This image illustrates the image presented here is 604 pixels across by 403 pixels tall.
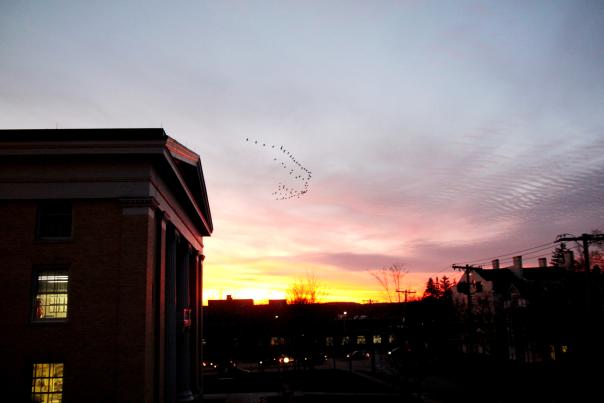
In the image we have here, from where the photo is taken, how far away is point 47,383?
66.9 feet

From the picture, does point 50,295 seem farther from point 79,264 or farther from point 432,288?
point 432,288

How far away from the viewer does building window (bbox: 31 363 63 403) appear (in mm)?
20266

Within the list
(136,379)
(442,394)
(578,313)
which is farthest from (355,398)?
(136,379)

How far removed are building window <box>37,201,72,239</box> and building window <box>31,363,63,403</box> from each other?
5.03m

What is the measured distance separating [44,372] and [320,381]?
3156cm

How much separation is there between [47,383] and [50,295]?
10.6 feet

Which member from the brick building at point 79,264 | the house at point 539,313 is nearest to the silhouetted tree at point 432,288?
the house at point 539,313

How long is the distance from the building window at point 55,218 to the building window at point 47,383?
16.5 feet

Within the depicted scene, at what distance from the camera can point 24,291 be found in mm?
20719

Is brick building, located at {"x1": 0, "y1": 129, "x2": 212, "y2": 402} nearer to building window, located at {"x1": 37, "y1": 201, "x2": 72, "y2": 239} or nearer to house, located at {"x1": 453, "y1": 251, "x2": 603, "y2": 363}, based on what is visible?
building window, located at {"x1": 37, "y1": 201, "x2": 72, "y2": 239}

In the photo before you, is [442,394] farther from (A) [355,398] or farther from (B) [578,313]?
(B) [578,313]

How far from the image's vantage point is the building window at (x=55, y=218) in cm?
2162

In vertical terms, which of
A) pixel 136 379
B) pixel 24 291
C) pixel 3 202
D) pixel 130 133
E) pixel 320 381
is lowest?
pixel 320 381

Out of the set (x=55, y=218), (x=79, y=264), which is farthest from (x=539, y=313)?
(x=55, y=218)
